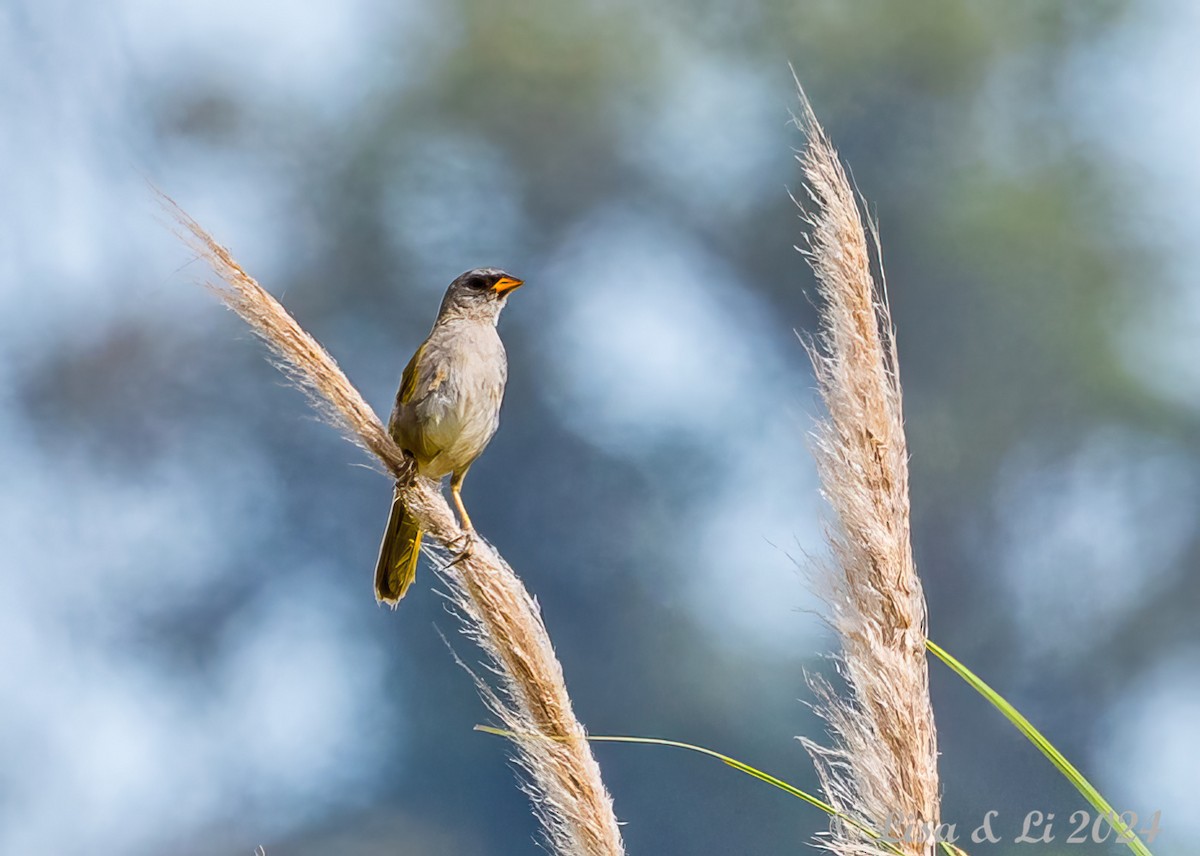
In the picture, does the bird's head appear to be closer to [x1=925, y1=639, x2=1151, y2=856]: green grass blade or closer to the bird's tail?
the bird's tail

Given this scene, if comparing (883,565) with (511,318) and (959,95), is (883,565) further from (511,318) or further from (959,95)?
(959,95)

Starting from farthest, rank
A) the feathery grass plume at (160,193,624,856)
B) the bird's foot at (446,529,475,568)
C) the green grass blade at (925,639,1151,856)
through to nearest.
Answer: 1. the bird's foot at (446,529,475,568)
2. the feathery grass plume at (160,193,624,856)
3. the green grass blade at (925,639,1151,856)

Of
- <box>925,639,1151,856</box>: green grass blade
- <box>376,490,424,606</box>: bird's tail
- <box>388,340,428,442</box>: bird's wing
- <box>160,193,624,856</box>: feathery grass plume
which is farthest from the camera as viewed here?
<box>388,340,428,442</box>: bird's wing

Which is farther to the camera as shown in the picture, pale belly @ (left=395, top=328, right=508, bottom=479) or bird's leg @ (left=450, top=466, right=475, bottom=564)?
pale belly @ (left=395, top=328, right=508, bottom=479)

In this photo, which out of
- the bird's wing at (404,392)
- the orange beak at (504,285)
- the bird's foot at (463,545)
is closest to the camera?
the bird's foot at (463,545)

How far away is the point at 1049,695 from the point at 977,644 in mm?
189

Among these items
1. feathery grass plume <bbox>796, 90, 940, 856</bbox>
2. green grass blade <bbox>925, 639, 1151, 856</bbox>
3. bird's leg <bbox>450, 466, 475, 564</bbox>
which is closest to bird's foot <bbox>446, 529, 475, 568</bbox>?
bird's leg <bbox>450, 466, 475, 564</bbox>

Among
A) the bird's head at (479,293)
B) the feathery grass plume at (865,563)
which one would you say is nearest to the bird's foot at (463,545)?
the feathery grass plume at (865,563)

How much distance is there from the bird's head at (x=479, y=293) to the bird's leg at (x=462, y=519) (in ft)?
0.90

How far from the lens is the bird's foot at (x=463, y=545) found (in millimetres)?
1259

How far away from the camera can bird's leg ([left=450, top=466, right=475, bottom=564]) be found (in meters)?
1.27

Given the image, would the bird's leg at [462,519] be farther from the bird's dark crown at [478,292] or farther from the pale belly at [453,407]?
the bird's dark crown at [478,292]

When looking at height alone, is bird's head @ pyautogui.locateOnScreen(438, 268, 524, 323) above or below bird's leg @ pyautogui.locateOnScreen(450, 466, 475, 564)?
above

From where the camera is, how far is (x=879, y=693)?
973mm
